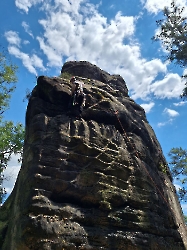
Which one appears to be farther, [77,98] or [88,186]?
[77,98]

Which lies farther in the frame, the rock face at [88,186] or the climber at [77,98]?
the climber at [77,98]

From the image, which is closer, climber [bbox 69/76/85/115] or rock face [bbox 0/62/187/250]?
rock face [bbox 0/62/187/250]

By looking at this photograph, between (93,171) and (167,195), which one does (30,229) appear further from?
(167,195)

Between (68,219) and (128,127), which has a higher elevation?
(128,127)

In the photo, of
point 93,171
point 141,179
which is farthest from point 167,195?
point 93,171

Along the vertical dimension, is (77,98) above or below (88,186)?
above

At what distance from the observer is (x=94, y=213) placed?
22.9 ft

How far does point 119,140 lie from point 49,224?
4.06m

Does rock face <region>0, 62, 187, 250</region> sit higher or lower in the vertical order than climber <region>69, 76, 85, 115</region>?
lower

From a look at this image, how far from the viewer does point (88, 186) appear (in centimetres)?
740

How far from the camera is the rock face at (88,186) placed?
21.0ft

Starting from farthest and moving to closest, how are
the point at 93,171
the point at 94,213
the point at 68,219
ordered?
the point at 93,171
the point at 94,213
the point at 68,219

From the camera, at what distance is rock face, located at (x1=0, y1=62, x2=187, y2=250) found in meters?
6.41

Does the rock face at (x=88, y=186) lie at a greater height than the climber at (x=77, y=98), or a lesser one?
lesser
